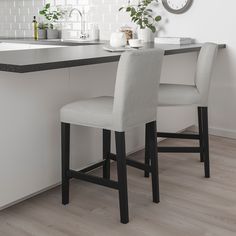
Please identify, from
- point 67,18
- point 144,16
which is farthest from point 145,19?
point 67,18

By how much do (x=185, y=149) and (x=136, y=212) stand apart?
0.74 metres

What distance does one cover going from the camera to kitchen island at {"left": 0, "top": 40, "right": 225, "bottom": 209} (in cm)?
223

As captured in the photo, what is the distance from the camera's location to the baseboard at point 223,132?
154 inches

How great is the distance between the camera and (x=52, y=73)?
8.10 ft

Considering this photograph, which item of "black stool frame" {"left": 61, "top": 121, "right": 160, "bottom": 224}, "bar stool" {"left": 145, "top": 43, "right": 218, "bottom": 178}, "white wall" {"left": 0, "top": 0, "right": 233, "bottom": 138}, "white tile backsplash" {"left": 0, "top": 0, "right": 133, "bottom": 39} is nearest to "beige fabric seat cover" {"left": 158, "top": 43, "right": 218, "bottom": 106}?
"bar stool" {"left": 145, "top": 43, "right": 218, "bottom": 178}

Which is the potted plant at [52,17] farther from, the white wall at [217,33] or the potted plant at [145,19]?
the potted plant at [145,19]

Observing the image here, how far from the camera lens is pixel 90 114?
2.24 metres

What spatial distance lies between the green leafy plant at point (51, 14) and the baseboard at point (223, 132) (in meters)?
2.18

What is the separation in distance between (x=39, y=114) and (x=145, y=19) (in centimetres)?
193

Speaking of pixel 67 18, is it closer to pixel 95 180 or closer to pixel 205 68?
pixel 205 68

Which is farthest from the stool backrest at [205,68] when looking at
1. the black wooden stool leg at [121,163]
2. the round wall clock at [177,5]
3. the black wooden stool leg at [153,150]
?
the round wall clock at [177,5]

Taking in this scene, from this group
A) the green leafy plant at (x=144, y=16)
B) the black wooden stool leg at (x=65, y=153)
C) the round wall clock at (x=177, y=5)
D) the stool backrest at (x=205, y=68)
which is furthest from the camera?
the green leafy plant at (x=144, y=16)

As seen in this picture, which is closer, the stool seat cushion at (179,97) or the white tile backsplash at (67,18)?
the stool seat cushion at (179,97)

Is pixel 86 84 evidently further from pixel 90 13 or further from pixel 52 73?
pixel 90 13
